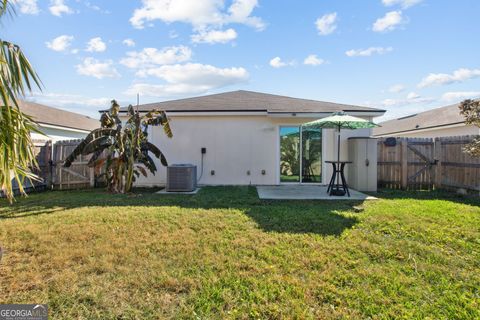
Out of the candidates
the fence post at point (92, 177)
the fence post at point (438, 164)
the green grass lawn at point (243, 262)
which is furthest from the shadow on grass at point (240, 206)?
the fence post at point (438, 164)

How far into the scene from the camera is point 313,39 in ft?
38.0

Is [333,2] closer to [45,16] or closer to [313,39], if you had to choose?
[313,39]

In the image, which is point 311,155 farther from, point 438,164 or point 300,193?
point 438,164

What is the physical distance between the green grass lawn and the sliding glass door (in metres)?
4.27

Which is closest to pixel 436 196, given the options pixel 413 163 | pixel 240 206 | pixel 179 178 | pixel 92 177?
pixel 413 163

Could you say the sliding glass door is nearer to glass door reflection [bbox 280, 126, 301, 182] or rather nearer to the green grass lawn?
glass door reflection [bbox 280, 126, 301, 182]

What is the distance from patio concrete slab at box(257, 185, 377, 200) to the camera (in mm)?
8117

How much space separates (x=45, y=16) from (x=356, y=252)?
27.1 ft

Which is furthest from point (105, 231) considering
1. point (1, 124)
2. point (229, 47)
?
point (229, 47)

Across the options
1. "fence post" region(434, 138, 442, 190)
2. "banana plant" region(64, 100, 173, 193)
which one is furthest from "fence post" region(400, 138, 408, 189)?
"banana plant" region(64, 100, 173, 193)

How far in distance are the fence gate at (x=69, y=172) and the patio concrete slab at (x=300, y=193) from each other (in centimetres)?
737

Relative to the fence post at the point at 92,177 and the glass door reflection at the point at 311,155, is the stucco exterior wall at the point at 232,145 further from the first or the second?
the fence post at the point at 92,177

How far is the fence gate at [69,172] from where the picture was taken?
34.6ft

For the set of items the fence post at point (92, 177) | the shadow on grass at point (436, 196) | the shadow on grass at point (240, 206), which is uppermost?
the fence post at point (92, 177)
